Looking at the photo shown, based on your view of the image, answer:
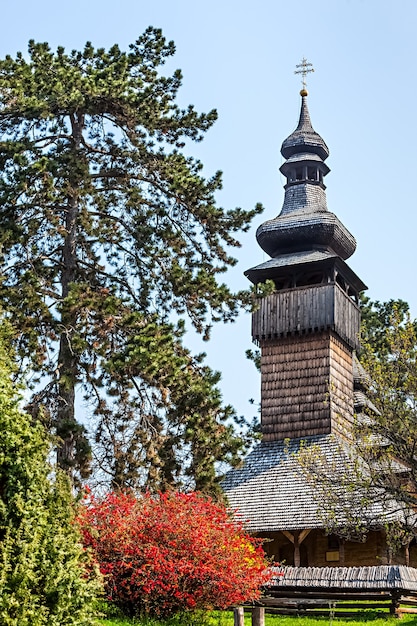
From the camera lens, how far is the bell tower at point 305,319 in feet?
101

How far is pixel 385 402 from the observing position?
53.7 ft

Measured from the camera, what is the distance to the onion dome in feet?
108

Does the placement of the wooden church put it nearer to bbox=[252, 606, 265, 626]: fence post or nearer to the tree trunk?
the tree trunk

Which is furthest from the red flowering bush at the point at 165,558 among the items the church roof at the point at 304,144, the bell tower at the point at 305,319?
the church roof at the point at 304,144

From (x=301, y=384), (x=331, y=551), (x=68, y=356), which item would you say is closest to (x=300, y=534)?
(x=331, y=551)

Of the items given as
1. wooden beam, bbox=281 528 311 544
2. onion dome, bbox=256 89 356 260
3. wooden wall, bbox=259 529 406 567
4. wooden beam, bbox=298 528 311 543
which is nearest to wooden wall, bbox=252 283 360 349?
onion dome, bbox=256 89 356 260

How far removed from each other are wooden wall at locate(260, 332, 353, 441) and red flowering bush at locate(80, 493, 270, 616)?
14914 millimetres

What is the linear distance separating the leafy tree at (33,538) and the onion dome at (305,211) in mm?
24046

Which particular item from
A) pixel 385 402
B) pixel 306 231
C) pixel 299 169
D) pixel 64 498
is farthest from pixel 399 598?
pixel 299 169

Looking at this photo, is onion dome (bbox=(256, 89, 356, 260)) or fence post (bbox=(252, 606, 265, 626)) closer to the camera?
fence post (bbox=(252, 606, 265, 626))

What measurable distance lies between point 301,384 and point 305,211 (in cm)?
682

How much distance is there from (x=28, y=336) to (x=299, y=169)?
20.6 metres

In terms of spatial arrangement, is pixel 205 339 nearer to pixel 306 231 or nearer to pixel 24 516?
pixel 24 516

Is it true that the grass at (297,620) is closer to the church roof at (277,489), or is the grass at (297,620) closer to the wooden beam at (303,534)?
the church roof at (277,489)
